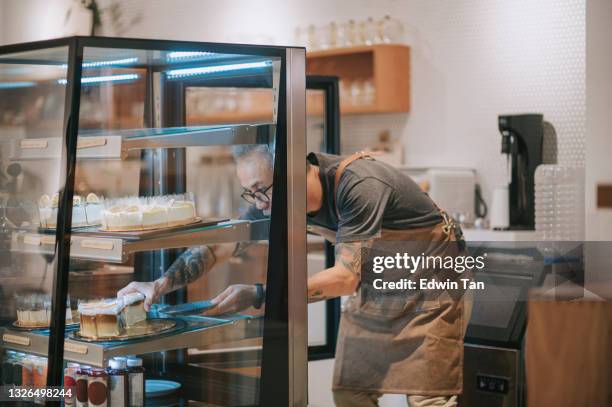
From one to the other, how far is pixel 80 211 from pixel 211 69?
0.56 m

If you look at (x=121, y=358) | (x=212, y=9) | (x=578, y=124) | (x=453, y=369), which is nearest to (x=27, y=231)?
(x=121, y=358)

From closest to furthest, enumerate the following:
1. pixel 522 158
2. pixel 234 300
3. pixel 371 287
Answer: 1. pixel 234 300
2. pixel 371 287
3. pixel 522 158

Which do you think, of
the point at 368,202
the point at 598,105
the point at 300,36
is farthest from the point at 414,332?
the point at 300,36

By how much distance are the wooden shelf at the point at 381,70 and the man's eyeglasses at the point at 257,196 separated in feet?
8.51

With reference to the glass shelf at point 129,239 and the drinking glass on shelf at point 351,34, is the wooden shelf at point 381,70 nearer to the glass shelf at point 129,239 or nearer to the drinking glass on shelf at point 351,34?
the drinking glass on shelf at point 351,34

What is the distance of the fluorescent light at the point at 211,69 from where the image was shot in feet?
6.91

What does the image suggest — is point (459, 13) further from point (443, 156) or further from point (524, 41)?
point (443, 156)

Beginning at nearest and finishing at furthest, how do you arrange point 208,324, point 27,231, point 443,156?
1. point 27,231
2. point 208,324
3. point 443,156

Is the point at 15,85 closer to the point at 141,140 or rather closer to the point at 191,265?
the point at 141,140

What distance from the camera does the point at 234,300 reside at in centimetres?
232

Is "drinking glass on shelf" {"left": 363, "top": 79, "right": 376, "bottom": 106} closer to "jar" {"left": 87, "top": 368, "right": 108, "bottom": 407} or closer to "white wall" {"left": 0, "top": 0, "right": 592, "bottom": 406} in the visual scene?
"white wall" {"left": 0, "top": 0, "right": 592, "bottom": 406}

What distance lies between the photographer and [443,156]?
4.70 m

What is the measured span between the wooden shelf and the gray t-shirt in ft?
7.40

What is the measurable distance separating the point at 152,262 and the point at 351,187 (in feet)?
2.39
